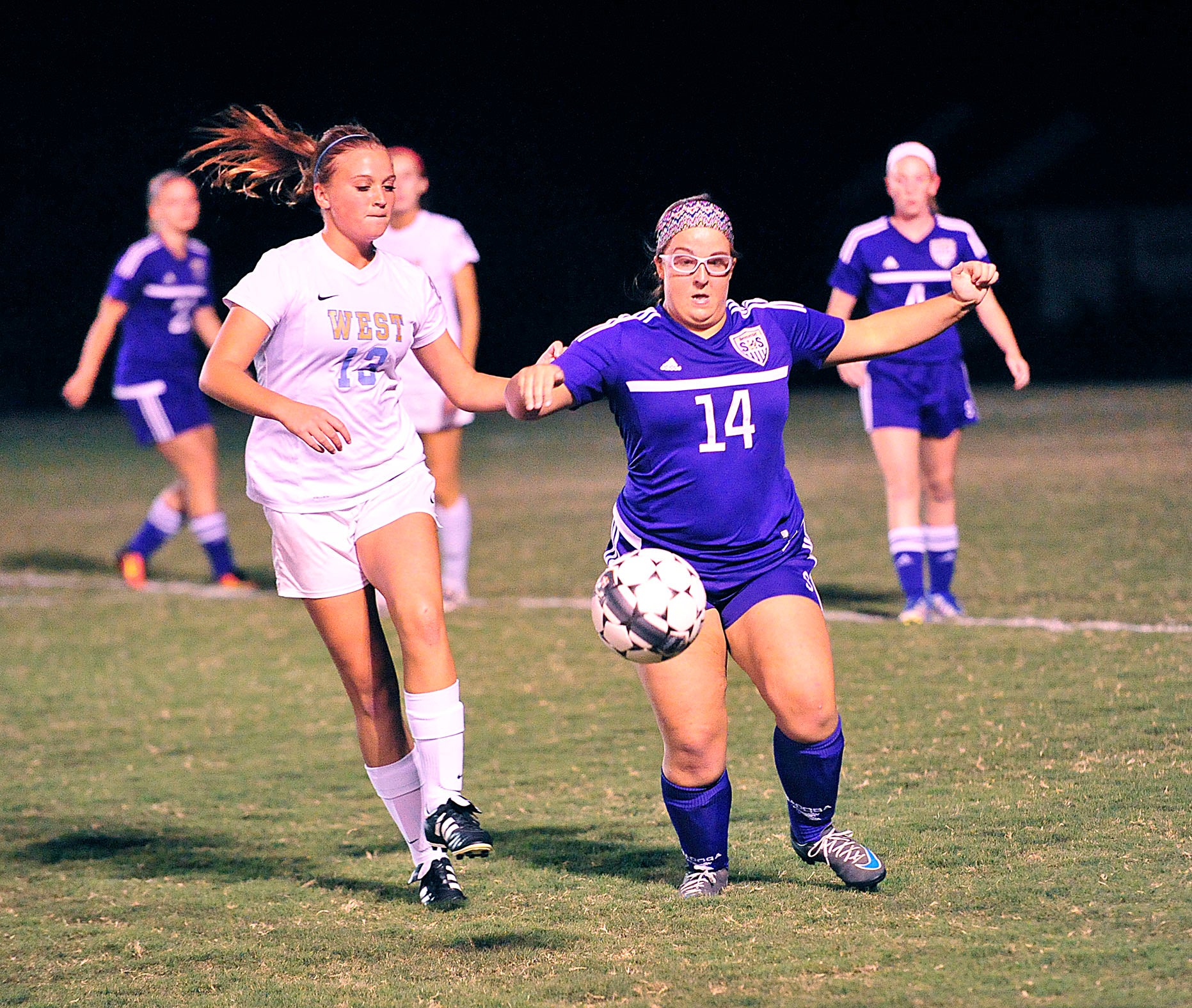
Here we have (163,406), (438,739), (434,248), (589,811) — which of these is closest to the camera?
(438,739)

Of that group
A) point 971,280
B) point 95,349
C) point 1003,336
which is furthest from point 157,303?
point 971,280

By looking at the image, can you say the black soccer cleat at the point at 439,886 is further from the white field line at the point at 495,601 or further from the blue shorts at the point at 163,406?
the blue shorts at the point at 163,406

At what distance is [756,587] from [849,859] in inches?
30.5

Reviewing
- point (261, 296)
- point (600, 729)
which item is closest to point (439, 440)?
point (600, 729)

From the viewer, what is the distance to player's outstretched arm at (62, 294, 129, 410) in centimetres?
925

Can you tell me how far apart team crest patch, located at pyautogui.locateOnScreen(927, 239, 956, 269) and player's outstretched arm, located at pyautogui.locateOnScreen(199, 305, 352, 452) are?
423 centimetres

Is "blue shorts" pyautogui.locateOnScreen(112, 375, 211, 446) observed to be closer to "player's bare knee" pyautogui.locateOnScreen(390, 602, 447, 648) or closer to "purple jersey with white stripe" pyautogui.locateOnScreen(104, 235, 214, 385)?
"purple jersey with white stripe" pyautogui.locateOnScreen(104, 235, 214, 385)

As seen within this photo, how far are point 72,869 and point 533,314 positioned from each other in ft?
92.8

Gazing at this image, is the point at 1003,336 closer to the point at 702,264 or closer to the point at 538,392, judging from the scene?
the point at 702,264

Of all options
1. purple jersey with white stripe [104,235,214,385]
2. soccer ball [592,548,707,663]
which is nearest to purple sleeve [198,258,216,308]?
purple jersey with white stripe [104,235,214,385]

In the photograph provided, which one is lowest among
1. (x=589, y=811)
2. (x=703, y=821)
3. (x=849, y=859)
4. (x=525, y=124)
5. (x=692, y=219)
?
(x=589, y=811)

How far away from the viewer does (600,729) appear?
6414mm

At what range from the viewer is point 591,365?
4203 mm

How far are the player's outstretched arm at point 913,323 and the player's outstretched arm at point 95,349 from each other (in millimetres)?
5979
